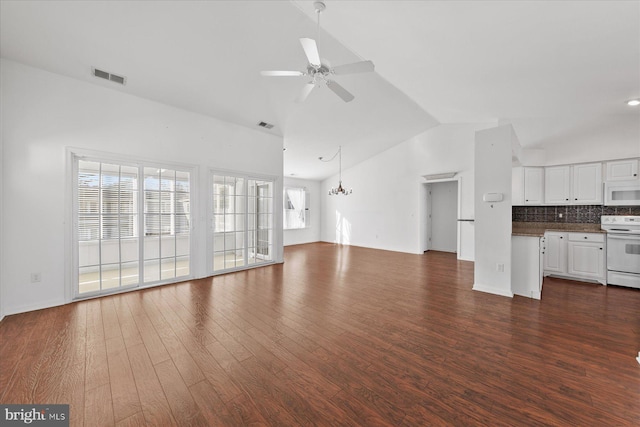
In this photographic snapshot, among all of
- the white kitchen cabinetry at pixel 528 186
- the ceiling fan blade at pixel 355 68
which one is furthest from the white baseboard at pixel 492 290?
the ceiling fan blade at pixel 355 68

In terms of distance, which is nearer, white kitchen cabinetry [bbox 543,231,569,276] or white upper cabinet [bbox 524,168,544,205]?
white kitchen cabinetry [bbox 543,231,569,276]

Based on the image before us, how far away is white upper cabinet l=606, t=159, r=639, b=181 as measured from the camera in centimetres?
422

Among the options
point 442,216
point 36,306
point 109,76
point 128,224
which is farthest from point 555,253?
point 36,306

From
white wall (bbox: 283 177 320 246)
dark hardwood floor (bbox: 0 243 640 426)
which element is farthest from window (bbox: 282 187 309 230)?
dark hardwood floor (bbox: 0 243 640 426)

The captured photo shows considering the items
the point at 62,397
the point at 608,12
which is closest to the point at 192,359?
the point at 62,397

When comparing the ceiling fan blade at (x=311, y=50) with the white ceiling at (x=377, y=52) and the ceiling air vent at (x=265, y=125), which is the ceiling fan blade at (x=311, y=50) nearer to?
the white ceiling at (x=377, y=52)

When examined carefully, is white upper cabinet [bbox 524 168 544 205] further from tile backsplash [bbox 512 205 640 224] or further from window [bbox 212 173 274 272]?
window [bbox 212 173 274 272]

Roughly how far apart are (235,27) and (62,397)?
386 cm

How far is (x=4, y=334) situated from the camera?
8.59ft

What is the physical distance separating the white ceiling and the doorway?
310cm

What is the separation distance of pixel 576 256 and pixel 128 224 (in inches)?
312

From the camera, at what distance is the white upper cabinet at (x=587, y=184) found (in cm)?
457

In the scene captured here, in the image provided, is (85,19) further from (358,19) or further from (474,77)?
(474,77)

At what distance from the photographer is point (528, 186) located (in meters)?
5.23
